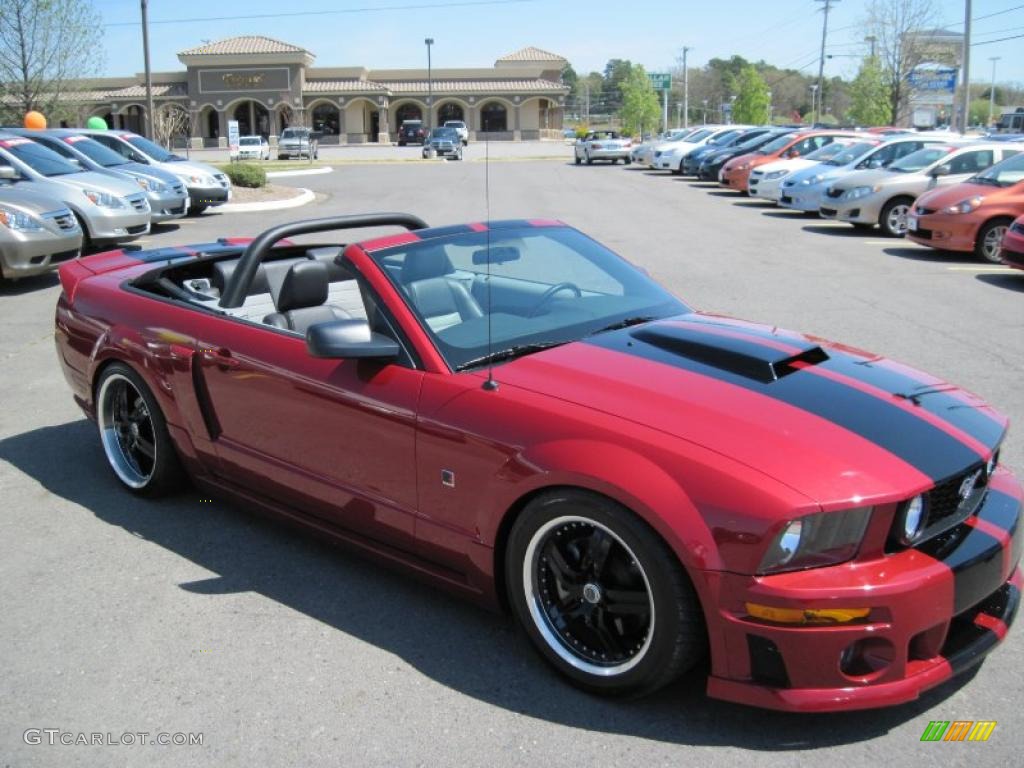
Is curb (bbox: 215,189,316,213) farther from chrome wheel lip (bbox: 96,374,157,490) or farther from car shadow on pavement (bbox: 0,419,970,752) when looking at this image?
chrome wheel lip (bbox: 96,374,157,490)

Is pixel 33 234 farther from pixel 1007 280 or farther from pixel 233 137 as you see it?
pixel 233 137

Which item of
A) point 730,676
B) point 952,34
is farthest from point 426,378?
point 952,34

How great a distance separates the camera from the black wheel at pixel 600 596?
2.89 metres

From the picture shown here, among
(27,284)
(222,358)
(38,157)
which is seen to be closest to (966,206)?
(222,358)

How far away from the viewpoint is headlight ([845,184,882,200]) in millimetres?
16141

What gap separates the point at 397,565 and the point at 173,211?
1472 centimetres

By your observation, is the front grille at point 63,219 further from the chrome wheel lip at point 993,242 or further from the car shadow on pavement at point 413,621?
the chrome wheel lip at point 993,242

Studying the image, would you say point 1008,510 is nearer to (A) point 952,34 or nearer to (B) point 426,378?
(B) point 426,378

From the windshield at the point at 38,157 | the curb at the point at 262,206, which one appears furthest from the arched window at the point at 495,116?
the windshield at the point at 38,157

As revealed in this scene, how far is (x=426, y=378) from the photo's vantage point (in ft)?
11.7

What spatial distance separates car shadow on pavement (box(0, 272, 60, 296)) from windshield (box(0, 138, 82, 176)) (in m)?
2.41

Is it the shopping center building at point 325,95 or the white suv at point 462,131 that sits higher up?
the shopping center building at point 325,95

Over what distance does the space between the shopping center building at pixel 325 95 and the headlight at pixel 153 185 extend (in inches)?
2180

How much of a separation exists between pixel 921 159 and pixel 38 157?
14.3 m
